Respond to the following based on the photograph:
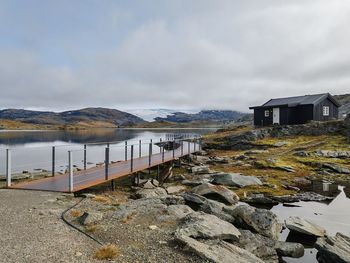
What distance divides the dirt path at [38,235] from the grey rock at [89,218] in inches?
24.1

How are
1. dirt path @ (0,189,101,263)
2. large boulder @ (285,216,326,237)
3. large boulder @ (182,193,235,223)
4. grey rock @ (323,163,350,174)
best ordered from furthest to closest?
Result: grey rock @ (323,163,350,174)
large boulder @ (285,216,326,237)
large boulder @ (182,193,235,223)
dirt path @ (0,189,101,263)

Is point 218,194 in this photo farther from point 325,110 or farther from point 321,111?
point 325,110

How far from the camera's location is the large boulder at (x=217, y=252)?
9.12 metres

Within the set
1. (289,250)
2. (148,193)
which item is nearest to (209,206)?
(289,250)

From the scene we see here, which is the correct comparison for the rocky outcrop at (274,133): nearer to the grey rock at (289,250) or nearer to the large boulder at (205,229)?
the grey rock at (289,250)

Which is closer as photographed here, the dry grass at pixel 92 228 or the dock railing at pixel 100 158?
the dry grass at pixel 92 228

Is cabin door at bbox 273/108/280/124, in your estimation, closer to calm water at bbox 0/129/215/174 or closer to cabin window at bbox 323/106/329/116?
cabin window at bbox 323/106/329/116

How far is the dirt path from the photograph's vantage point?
8.45 metres

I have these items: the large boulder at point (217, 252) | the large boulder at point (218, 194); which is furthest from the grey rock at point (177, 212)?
the large boulder at point (218, 194)

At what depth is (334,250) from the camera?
12211 millimetres

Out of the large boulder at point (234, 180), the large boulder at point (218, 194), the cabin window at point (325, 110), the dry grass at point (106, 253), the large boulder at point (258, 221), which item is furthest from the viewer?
the cabin window at point (325, 110)

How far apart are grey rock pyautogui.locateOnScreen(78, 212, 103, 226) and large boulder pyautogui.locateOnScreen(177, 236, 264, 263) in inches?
131

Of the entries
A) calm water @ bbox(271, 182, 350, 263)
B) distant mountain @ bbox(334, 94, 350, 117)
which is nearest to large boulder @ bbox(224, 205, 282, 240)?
calm water @ bbox(271, 182, 350, 263)

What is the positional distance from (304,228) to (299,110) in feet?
161
